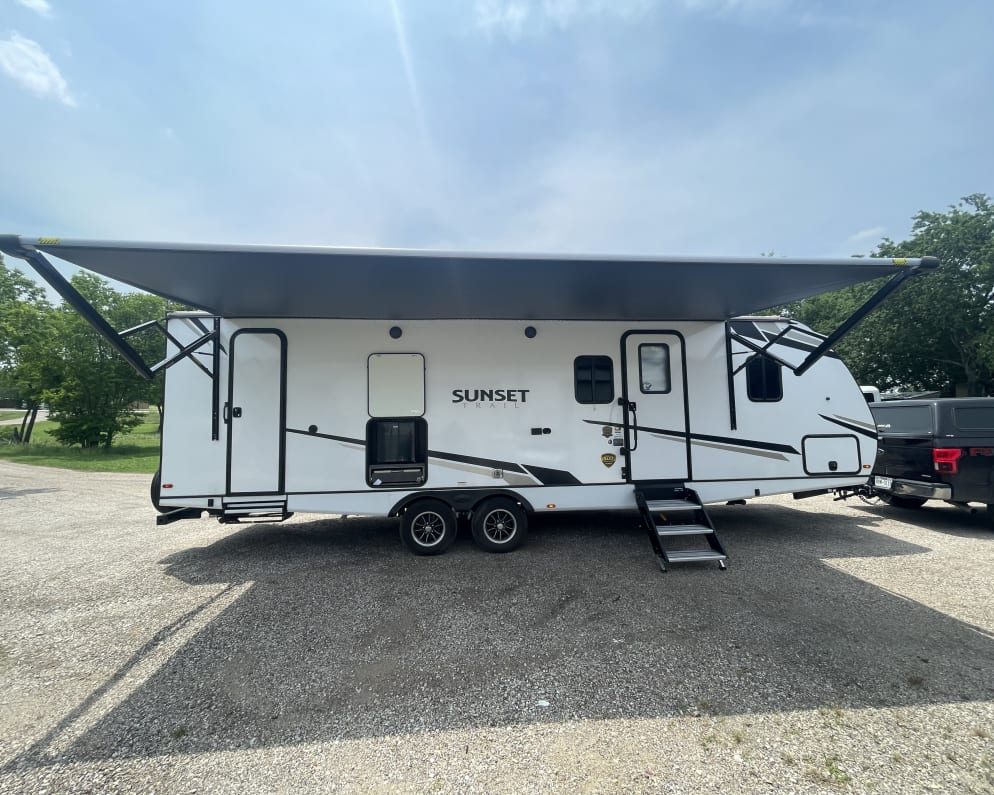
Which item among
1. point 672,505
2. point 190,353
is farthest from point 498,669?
point 190,353

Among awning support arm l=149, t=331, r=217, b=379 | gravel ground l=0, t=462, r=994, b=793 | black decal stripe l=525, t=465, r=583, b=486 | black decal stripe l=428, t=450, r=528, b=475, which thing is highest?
awning support arm l=149, t=331, r=217, b=379

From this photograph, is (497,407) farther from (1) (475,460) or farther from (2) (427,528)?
(2) (427,528)

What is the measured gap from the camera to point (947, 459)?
19.3ft

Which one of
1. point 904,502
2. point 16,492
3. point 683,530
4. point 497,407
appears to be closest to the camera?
point 683,530

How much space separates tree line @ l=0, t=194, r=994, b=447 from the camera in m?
16.9

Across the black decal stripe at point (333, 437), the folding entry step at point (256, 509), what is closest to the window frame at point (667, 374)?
the black decal stripe at point (333, 437)

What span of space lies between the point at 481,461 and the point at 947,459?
6.26 m

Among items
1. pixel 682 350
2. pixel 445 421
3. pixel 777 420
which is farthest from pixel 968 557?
pixel 445 421

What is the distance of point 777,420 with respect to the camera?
5.48 m

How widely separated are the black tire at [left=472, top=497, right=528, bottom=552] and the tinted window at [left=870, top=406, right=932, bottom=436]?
507cm

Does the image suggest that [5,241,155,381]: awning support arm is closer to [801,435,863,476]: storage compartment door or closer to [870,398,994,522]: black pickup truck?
[801,435,863,476]: storage compartment door

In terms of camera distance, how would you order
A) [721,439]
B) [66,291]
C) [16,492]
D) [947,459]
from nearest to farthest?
[66,291], [721,439], [947,459], [16,492]

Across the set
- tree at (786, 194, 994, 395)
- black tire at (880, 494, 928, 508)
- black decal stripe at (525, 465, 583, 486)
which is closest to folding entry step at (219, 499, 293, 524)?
black decal stripe at (525, 465, 583, 486)

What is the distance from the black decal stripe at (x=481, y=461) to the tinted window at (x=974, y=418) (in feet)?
19.9
